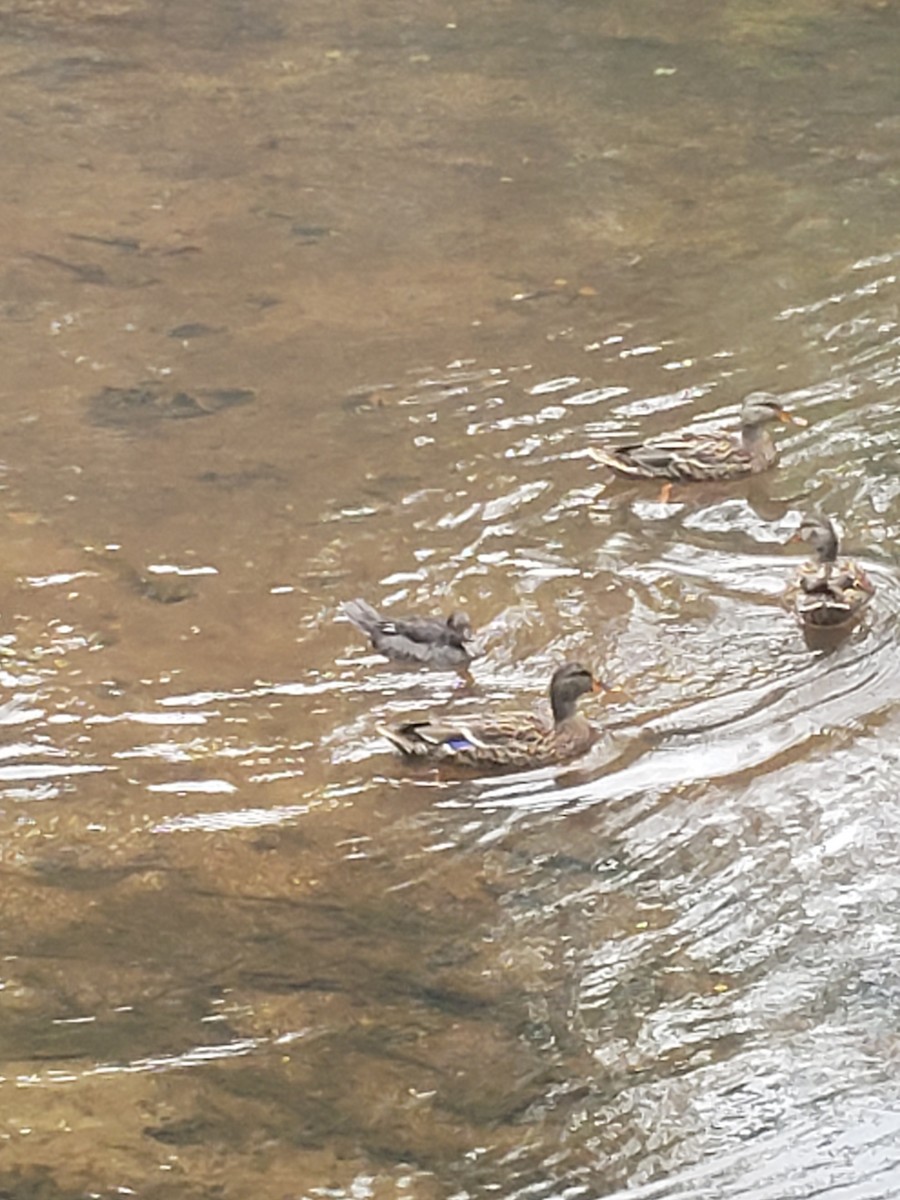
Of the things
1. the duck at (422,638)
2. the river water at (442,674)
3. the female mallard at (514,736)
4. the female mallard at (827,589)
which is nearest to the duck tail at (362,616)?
the duck at (422,638)

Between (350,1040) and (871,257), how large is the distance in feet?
21.3

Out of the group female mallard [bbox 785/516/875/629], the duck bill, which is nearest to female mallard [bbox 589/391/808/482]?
the duck bill

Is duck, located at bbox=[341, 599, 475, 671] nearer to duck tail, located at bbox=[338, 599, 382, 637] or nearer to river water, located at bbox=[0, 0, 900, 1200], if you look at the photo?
duck tail, located at bbox=[338, 599, 382, 637]

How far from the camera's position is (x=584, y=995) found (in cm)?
547

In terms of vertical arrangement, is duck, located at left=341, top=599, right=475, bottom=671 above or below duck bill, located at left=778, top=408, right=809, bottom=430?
below

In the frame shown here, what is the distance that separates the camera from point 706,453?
27.6ft

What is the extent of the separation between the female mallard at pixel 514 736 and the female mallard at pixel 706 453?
187 cm

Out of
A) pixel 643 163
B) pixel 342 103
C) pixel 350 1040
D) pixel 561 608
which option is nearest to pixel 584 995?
pixel 350 1040

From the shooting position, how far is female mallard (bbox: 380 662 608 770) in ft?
21.4

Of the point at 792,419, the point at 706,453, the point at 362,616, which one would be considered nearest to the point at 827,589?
the point at 706,453

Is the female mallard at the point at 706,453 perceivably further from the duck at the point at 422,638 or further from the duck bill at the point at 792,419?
the duck at the point at 422,638

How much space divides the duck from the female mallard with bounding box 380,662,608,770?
36 centimetres

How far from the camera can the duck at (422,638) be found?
22.9ft

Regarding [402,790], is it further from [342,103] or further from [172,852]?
[342,103]
